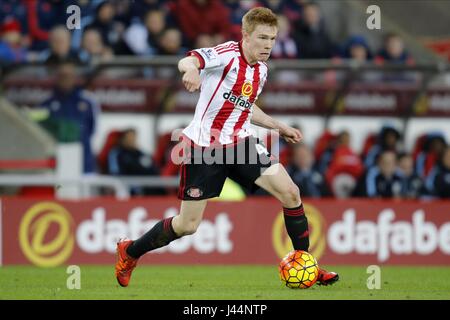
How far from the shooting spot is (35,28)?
16.9 m

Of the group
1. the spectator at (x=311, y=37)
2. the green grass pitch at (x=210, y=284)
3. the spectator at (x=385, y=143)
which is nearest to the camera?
the green grass pitch at (x=210, y=284)

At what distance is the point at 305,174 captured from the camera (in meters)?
15.8

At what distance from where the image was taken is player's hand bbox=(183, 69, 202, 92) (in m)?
8.20

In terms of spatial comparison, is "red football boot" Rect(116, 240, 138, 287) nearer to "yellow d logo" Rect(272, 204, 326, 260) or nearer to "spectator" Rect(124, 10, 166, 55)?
"yellow d logo" Rect(272, 204, 326, 260)

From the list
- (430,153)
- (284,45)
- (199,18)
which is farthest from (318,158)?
(199,18)

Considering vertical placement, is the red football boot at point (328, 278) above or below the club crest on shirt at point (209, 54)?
below

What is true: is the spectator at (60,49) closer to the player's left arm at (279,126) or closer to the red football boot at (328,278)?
the player's left arm at (279,126)

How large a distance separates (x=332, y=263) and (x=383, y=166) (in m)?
2.01

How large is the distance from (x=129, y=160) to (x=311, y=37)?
12.9ft

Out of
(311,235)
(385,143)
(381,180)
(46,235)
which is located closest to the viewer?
(46,235)

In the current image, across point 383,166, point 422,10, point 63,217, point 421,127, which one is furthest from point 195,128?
point 422,10

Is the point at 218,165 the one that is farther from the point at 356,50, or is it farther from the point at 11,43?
the point at 356,50

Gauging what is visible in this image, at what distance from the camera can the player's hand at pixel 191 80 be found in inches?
323

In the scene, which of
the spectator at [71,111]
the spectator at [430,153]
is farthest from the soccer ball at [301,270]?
the spectator at [430,153]
